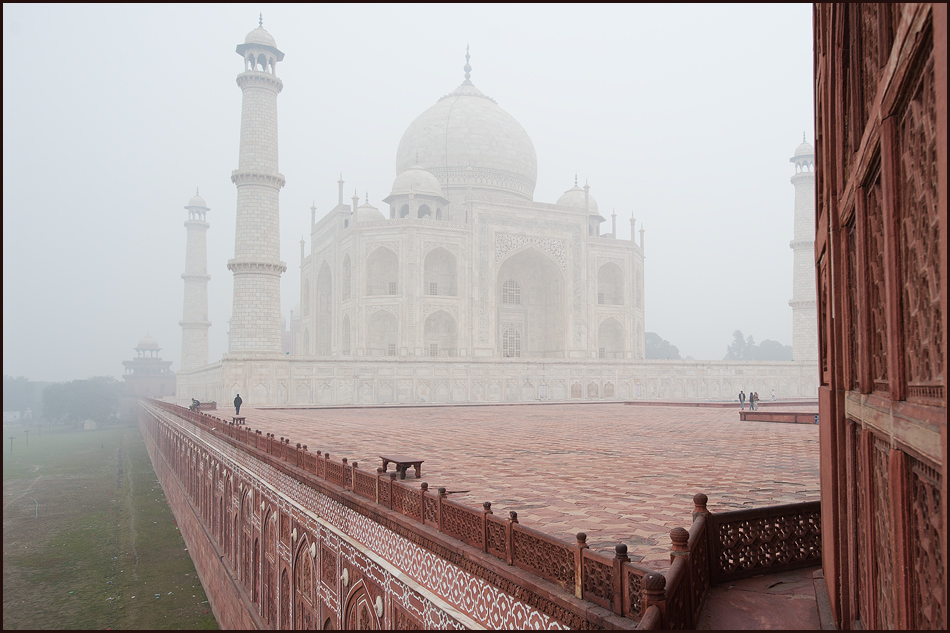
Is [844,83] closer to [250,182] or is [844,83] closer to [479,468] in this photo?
[479,468]

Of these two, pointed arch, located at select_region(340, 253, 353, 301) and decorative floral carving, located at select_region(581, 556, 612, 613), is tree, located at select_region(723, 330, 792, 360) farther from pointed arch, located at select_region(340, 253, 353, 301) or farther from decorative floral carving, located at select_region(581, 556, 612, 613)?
decorative floral carving, located at select_region(581, 556, 612, 613)

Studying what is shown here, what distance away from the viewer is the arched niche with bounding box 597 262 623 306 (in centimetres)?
3148

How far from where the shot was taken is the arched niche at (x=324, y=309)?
105ft

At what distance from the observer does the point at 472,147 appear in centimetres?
3186

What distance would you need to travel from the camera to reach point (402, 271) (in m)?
26.5

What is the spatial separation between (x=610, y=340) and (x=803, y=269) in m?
8.98

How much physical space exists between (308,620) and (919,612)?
6295 mm

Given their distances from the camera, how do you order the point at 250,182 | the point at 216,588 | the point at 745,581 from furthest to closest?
the point at 250,182
the point at 216,588
the point at 745,581

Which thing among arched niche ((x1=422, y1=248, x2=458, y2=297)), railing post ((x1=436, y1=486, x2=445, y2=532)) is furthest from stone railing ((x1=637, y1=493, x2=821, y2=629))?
arched niche ((x1=422, y1=248, x2=458, y2=297))

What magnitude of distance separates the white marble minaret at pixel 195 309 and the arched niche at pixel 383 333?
36.9 feet

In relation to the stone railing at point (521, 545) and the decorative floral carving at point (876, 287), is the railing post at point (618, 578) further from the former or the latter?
the decorative floral carving at point (876, 287)

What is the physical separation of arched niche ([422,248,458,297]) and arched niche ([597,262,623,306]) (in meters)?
7.37

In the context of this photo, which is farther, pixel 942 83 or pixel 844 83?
pixel 844 83

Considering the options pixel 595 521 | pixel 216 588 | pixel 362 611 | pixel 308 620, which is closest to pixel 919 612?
pixel 595 521
